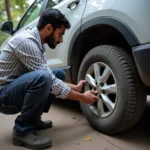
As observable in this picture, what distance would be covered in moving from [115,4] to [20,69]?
36.5 inches

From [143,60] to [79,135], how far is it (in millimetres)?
921

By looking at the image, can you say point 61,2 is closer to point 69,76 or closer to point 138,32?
point 69,76

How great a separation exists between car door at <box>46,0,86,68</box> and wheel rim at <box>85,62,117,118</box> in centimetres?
41

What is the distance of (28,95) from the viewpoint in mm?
2059

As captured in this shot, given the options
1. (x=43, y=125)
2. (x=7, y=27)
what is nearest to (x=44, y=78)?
(x=43, y=125)

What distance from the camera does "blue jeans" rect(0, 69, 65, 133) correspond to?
80.6 inches

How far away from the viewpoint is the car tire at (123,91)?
82.7 inches

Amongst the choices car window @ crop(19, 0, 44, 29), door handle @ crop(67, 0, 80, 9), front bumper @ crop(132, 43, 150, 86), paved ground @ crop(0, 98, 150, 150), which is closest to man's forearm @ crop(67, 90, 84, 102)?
paved ground @ crop(0, 98, 150, 150)

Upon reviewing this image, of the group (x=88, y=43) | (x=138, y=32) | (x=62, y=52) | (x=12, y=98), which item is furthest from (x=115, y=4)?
(x=12, y=98)

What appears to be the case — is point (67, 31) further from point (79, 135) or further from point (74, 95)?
point (79, 135)

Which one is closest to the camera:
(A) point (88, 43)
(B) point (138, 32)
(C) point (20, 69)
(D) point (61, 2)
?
(B) point (138, 32)

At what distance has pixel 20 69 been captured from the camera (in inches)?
87.0

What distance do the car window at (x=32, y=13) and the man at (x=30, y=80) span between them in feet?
4.98

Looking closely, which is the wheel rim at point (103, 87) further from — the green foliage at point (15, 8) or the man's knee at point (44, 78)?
the green foliage at point (15, 8)
